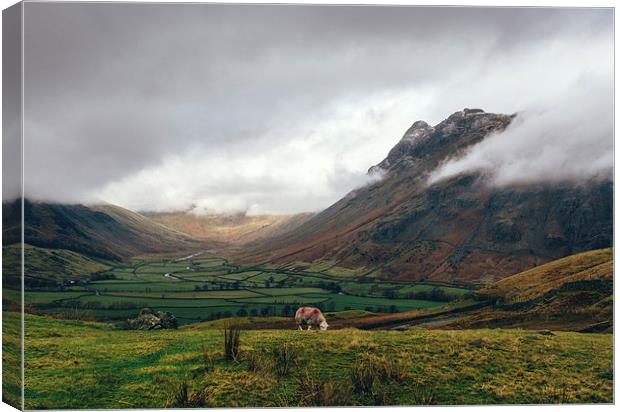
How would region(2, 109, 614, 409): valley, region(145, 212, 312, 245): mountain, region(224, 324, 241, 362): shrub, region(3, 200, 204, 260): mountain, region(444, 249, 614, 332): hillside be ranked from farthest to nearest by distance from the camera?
region(145, 212, 312, 245): mountain, region(444, 249, 614, 332): hillside, region(3, 200, 204, 260): mountain, region(224, 324, 241, 362): shrub, region(2, 109, 614, 409): valley

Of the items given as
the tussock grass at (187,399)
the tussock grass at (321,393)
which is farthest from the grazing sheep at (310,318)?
the tussock grass at (187,399)

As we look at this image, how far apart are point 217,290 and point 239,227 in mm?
1875

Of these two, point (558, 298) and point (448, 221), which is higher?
point (448, 221)

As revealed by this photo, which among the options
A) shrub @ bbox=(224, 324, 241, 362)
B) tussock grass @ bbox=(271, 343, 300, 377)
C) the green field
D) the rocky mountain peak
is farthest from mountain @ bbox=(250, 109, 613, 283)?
tussock grass @ bbox=(271, 343, 300, 377)

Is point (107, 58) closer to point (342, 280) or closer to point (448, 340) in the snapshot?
point (342, 280)

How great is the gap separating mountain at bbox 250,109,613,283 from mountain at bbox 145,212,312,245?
0.94 feet

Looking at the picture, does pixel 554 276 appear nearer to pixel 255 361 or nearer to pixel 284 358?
pixel 284 358

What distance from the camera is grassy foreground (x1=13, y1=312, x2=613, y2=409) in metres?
12.2

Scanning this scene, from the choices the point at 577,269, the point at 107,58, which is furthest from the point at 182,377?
the point at 577,269

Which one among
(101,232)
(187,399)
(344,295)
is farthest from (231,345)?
(101,232)

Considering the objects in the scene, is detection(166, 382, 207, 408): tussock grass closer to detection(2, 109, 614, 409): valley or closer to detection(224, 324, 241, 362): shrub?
detection(2, 109, 614, 409): valley

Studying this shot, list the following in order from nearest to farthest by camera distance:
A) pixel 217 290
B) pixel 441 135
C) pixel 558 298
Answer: pixel 558 298, pixel 217 290, pixel 441 135

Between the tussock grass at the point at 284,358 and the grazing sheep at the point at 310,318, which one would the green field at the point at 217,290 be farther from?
the tussock grass at the point at 284,358

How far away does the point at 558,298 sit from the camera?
1384cm
